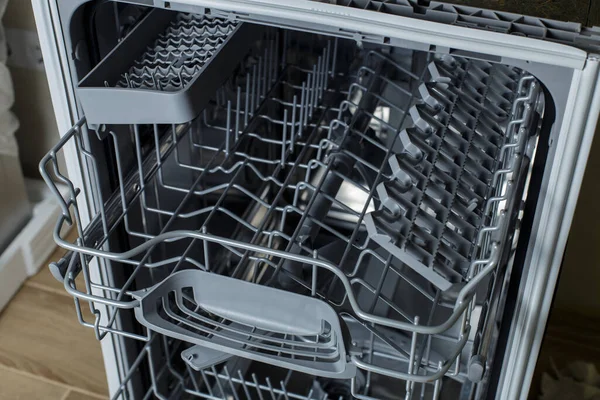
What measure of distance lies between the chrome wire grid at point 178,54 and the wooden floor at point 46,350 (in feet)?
2.31

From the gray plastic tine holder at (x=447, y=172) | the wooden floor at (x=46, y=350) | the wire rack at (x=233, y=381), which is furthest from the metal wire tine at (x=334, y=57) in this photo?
the wooden floor at (x=46, y=350)

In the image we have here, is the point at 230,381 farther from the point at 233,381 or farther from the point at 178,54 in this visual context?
the point at 178,54

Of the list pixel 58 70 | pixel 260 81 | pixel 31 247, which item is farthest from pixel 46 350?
pixel 58 70

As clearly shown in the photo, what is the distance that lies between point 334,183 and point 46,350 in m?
0.69

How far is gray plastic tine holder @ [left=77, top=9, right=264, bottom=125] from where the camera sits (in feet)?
2.39

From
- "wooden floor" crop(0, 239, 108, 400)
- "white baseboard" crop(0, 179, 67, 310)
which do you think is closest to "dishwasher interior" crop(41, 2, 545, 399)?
"wooden floor" crop(0, 239, 108, 400)

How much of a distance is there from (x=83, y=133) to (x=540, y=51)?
47 centimetres

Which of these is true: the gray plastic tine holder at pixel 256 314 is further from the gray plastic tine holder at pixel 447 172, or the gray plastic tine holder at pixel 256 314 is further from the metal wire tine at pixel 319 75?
the metal wire tine at pixel 319 75

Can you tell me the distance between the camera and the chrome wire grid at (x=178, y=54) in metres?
0.79

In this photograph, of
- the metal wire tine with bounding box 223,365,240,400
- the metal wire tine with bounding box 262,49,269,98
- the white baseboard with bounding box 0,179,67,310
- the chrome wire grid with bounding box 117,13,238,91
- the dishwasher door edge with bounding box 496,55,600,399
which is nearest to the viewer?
the dishwasher door edge with bounding box 496,55,600,399

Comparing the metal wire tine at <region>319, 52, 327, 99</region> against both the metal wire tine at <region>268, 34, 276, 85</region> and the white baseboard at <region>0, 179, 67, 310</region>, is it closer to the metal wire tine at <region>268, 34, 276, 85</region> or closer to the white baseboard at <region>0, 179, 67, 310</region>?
the metal wire tine at <region>268, 34, 276, 85</region>

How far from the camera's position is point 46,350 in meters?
1.40

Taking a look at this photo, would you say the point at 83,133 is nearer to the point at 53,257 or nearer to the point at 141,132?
the point at 141,132

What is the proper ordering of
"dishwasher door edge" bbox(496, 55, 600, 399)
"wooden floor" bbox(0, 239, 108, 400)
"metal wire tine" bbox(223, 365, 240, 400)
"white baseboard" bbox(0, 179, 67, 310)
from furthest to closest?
1. "white baseboard" bbox(0, 179, 67, 310)
2. "wooden floor" bbox(0, 239, 108, 400)
3. "metal wire tine" bbox(223, 365, 240, 400)
4. "dishwasher door edge" bbox(496, 55, 600, 399)
